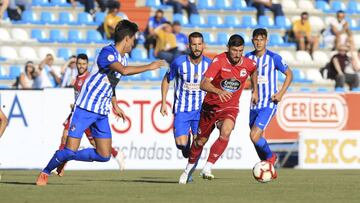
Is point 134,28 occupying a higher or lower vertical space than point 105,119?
higher

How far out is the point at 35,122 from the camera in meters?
21.0

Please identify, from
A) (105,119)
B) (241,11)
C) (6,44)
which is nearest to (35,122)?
(6,44)

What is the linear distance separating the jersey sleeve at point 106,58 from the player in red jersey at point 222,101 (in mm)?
1353

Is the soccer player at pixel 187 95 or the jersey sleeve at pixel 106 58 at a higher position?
the jersey sleeve at pixel 106 58

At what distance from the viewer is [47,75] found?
24203 millimetres

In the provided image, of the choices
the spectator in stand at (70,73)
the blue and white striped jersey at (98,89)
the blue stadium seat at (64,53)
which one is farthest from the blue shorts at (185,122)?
the blue stadium seat at (64,53)

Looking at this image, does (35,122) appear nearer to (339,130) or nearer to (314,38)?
(339,130)

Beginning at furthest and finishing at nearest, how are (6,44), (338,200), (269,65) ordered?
(6,44) < (269,65) < (338,200)

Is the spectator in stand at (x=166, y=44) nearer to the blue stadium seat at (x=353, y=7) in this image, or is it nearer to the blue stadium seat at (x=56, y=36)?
the blue stadium seat at (x=56, y=36)

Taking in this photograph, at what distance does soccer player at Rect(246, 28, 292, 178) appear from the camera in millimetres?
16312

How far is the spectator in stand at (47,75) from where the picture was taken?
23844 mm

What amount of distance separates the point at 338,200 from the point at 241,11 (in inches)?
729

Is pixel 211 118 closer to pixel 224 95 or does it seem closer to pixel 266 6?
pixel 224 95

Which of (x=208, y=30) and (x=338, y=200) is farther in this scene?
(x=208, y=30)
